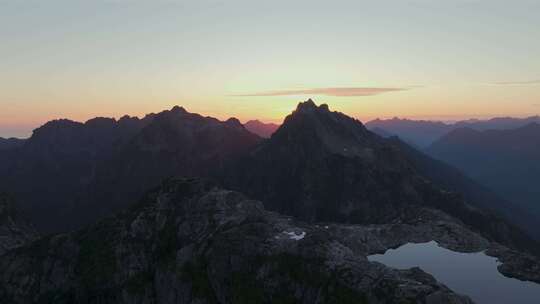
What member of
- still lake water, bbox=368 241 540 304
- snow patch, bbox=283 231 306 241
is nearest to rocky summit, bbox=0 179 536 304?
snow patch, bbox=283 231 306 241

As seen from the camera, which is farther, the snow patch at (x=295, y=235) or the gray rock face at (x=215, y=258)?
the snow patch at (x=295, y=235)

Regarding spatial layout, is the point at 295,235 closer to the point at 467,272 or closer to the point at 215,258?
the point at 215,258

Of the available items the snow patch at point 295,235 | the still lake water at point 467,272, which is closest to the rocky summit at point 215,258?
the snow patch at point 295,235

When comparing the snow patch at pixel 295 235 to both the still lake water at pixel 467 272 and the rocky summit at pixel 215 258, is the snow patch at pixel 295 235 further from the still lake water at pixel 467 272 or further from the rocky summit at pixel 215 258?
the still lake water at pixel 467 272

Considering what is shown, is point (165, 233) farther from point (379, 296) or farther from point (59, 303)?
point (379, 296)

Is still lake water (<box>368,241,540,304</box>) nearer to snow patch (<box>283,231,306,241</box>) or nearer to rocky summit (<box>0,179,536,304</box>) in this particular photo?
rocky summit (<box>0,179,536,304</box>)

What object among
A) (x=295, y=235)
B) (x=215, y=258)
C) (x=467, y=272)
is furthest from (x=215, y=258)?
(x=467, y=272)
